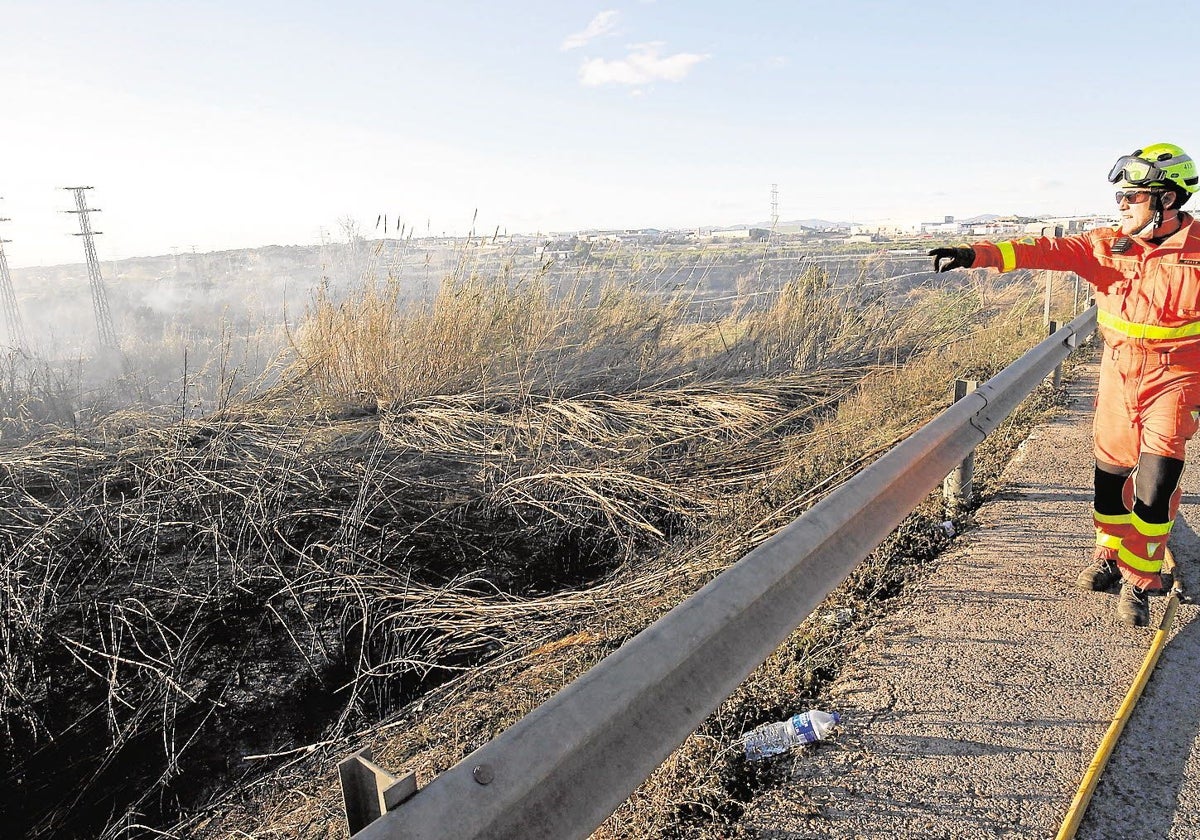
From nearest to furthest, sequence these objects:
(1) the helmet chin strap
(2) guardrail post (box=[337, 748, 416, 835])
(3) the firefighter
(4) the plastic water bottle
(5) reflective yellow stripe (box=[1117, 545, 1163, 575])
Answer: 1. (2) guardrail post (box=[337, 748, 416, 835])
2. (4) the plastic water bottle
3. (5) reflective yellow stripe (box=[1117, 545, 1163, 575])
4. (3) the firefighter
5. (1) the helmet chin strap

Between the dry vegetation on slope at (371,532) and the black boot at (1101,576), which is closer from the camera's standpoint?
the dry vegetation on slope at (371,532)

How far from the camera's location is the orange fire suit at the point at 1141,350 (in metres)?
3.38

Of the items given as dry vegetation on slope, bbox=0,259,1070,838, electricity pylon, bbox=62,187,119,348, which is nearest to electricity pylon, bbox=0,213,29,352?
electricity pylon, bbox=62,187,119,348

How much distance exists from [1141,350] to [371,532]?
427cm

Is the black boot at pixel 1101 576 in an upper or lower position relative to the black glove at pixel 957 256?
lower

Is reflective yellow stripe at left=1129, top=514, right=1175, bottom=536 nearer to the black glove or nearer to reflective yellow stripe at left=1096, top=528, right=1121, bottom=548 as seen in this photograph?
reflective yellow stripe at left=1096, top=528, right=1121, bottom=548

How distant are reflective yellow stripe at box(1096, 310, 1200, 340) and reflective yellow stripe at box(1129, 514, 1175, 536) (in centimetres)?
81

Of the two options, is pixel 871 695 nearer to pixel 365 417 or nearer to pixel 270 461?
pixel 270 461

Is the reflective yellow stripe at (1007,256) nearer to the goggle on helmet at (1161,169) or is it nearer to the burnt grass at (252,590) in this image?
the goggle on helmet at (1161,169)

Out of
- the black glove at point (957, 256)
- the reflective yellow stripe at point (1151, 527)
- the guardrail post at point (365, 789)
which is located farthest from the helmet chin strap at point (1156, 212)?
the guardrail post at point (365, 789)

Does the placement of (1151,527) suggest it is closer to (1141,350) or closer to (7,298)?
(1141,350)

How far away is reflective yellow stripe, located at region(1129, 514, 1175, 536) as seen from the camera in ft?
10.9

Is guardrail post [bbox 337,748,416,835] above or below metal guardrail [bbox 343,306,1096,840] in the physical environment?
above

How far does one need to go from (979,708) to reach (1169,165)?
259 cm
